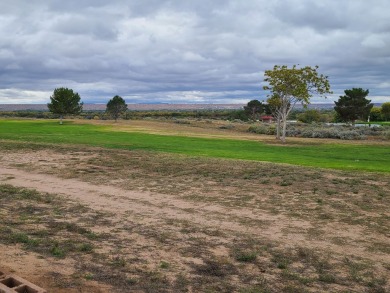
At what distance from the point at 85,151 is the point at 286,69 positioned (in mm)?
25454

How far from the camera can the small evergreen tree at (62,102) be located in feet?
237

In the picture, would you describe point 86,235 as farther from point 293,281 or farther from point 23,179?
point 23,179

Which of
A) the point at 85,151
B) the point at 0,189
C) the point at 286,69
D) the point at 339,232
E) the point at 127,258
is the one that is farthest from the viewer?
the point at 286,69

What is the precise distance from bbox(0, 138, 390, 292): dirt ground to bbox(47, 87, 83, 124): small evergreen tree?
57179 millimetres

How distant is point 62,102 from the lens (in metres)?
72.7

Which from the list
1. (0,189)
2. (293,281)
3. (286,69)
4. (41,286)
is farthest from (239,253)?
(286,69)

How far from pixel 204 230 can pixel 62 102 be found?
67.8 meters

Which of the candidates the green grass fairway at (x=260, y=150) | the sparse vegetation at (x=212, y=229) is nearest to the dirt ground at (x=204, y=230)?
the sparse vegetation at (x=212, y=229)

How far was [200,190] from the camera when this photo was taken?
13.9 m

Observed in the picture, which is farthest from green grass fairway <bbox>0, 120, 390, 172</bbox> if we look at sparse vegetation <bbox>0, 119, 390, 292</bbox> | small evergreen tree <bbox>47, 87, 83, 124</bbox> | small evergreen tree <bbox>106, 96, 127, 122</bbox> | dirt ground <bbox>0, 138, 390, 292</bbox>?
small evergreen tree <bbox>106, 96, 127, 122</bbox>

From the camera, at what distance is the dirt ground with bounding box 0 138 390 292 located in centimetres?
656

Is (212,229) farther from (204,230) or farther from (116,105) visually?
(116,105)

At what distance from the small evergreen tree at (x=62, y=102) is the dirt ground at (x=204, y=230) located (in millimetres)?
57179

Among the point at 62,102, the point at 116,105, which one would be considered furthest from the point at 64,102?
the point at 116,105
